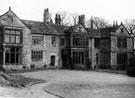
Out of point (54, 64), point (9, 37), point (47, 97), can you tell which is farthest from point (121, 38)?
point (47, 97)

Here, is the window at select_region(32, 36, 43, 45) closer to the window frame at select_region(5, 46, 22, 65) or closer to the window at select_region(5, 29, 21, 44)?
the window at select_region(5, 29, 21, 44)

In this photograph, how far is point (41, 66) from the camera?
3925 centimetres

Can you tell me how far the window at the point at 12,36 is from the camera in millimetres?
35000

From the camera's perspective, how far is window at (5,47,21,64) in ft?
115

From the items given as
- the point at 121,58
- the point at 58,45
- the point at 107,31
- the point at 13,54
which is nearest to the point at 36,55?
the point at 13,54

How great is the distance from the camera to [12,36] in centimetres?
3550

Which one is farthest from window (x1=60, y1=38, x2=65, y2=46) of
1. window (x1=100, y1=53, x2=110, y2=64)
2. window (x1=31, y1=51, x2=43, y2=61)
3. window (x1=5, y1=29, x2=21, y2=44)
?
window (x1=100, y1=53, x2=110, y2=64)

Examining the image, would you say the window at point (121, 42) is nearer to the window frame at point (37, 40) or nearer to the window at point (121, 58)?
the window at point (121, 58)

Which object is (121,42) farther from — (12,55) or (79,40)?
(12,55)

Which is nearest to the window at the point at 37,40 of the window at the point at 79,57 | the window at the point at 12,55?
the window at the point at 12,55

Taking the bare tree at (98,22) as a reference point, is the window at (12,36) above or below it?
below

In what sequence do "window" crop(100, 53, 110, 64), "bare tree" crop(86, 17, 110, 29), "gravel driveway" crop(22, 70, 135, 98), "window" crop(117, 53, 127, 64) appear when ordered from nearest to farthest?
"gravel driveway" crop(22, 70, 135, 98) → "window" crop(100, 53, 110, 64) → "window" crop(117, 53, 127, 64) → "bare tree" crop(86, 17, 110, 29)

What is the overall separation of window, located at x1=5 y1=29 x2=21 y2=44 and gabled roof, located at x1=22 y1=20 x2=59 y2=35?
2746 mm

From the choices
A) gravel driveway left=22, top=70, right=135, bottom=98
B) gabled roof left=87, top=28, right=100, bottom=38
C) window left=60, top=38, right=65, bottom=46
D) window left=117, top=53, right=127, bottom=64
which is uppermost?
gabled roof left=87, top=28, right=100, bottom=38
